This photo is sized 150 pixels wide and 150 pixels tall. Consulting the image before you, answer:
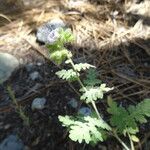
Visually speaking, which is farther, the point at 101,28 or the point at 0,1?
the point at 0,1

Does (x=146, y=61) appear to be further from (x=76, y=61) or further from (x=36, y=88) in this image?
(x=36, y=88)

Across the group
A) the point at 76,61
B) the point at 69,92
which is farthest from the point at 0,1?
the point at 69,92

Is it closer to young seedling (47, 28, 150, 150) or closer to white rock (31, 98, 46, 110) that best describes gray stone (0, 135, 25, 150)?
white rock (31, 98, 46, 110)

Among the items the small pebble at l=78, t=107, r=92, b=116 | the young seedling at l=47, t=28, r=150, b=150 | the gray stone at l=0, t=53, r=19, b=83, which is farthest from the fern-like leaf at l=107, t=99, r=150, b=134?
the gray stone at l=0, t=53, r=19, b=83

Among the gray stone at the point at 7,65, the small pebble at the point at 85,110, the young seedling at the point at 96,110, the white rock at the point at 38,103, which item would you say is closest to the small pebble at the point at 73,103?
the small pebble at the point at 85,110

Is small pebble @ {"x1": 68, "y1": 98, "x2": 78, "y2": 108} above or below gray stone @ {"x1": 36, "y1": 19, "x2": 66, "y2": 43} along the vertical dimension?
below

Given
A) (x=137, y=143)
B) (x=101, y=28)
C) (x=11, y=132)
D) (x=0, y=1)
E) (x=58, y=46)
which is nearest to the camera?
(x=58, y=46)

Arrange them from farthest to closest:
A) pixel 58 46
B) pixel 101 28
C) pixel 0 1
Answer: pixel 0 1
pixel 101 28
pixel 58 46

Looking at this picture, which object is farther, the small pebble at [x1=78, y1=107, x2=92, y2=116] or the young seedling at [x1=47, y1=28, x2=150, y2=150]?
the small pebble at [x1=78, y1=107, x2=92, y2=116]
